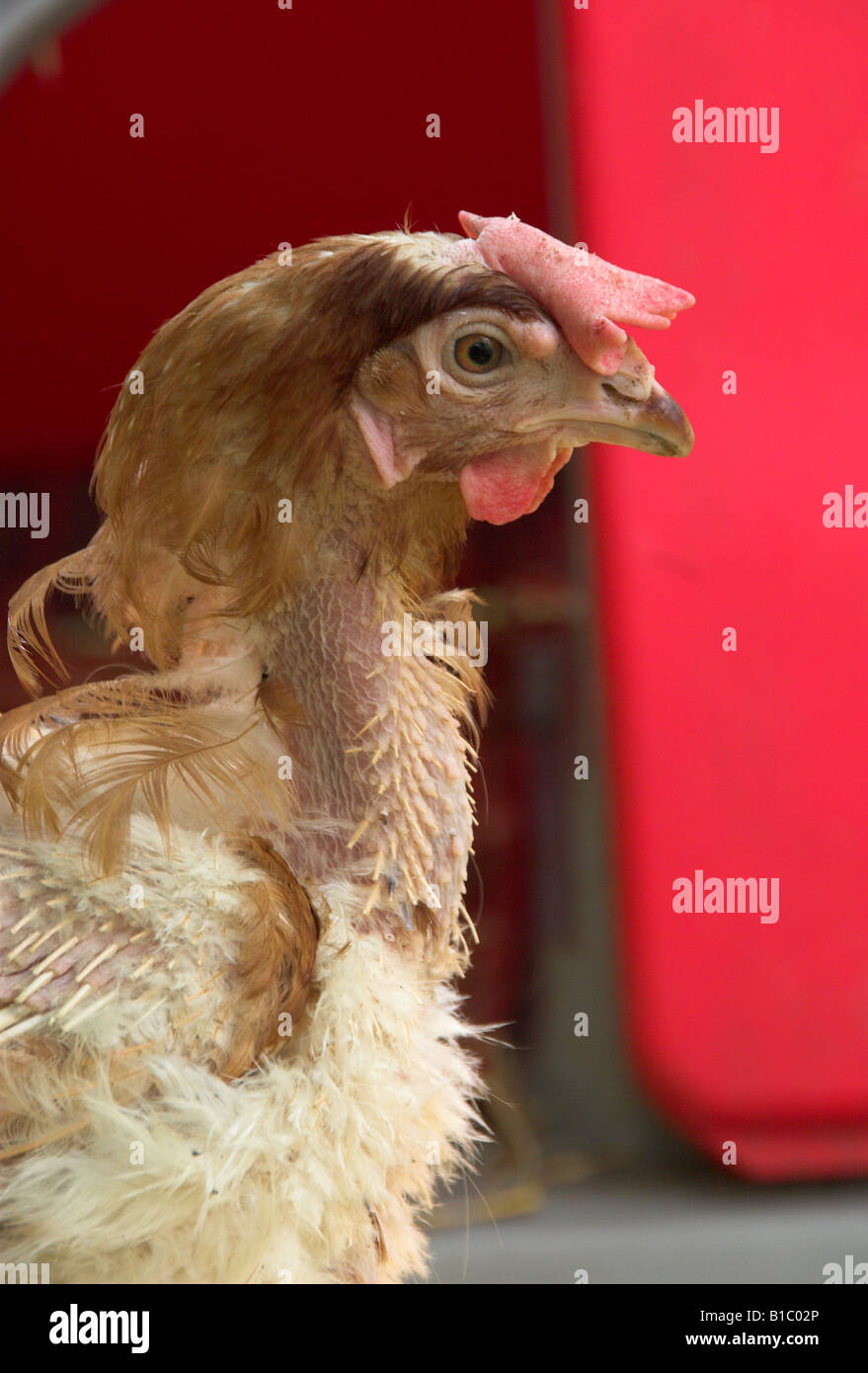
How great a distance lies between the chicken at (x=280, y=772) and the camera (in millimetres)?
630

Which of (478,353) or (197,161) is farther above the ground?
(197,161)

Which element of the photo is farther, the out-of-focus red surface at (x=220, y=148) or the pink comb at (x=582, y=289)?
the out-of-focus red surface at (x=220, y=148)

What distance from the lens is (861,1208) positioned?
1.34m

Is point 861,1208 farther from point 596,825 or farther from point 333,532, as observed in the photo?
point 333,532

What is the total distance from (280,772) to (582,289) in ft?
1.07

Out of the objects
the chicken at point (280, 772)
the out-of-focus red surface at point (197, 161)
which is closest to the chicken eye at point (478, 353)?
the chicken at point (280, 772)

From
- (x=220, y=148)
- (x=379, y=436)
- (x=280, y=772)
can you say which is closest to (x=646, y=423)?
(x=379, y=436)

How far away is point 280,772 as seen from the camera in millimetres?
724

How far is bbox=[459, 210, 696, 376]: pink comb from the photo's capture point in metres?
0.66

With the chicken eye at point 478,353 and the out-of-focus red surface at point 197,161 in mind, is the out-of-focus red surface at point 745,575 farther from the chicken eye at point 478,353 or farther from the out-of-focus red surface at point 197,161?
the chicken eye at point 478,353

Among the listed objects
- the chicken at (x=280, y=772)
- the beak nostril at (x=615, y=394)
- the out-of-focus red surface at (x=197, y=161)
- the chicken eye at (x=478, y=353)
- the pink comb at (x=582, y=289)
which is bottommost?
the chicken at (x=280, y=772)

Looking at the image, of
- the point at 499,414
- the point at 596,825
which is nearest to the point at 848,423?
the point at 596,825

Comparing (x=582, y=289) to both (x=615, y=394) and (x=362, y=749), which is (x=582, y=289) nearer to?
(x=615, y=394)

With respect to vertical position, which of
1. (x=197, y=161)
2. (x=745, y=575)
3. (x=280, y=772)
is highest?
(x=197, y=161)
